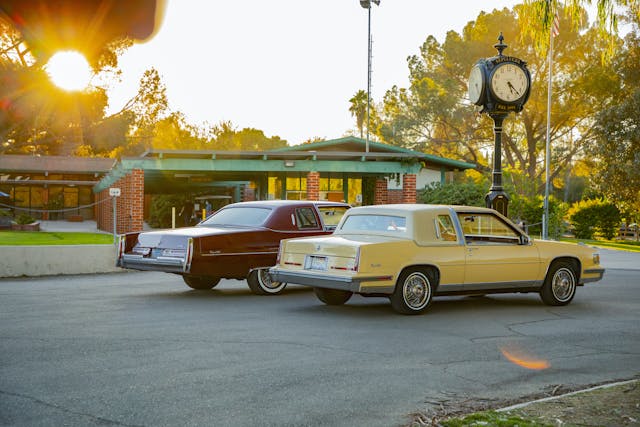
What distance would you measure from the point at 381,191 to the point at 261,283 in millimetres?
21863

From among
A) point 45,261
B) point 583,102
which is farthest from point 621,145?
point 45,261

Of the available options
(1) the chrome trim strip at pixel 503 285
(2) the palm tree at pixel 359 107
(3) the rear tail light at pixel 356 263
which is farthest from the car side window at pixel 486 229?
(2) the palm tree at pixel 359 107

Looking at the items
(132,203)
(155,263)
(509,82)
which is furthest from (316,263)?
(132,203)

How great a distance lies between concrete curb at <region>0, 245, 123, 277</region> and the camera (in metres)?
16.6

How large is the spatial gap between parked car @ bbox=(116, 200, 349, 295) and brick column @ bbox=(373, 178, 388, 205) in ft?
65.3

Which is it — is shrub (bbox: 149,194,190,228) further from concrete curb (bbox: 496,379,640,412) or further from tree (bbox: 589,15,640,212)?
concrete curb (bbox: 496,379,640,412)

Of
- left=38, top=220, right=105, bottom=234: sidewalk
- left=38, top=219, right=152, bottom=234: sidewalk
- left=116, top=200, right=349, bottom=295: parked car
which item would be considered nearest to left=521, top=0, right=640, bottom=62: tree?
left=116, top=200, right=349, bottom=295: parked car

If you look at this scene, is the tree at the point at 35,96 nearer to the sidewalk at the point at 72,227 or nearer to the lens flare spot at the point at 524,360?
the sidewalk at the point at 72,227

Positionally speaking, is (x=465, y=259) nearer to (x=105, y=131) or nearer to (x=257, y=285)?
(x=257, y=285)

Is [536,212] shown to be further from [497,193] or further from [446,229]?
[446,229]

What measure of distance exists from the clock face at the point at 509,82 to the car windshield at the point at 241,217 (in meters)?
5.54

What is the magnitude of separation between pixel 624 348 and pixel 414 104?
49.2 meters

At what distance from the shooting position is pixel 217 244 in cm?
1275

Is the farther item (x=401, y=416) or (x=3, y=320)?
(x=3, y=320)
